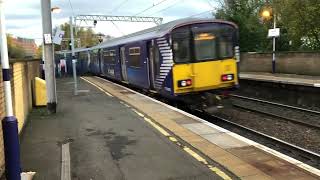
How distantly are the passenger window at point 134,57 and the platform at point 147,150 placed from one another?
5.73 m

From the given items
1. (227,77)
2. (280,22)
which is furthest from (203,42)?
(280,22)

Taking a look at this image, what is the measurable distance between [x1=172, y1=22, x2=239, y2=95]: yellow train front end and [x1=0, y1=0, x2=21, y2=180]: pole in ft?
30.2

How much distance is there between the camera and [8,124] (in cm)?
535

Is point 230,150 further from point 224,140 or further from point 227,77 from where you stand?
point 227,77

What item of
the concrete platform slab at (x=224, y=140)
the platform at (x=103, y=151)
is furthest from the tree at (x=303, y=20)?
the concrete platform slab at (x=224, y=140)

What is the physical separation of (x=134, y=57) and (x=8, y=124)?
48.9 feet

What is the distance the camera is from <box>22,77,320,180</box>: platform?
23.8ft

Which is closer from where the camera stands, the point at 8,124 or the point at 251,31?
the point at 8,124

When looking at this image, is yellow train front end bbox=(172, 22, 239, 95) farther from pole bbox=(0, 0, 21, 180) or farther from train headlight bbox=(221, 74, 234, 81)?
pole bbox=(0, 0, 21, 180)

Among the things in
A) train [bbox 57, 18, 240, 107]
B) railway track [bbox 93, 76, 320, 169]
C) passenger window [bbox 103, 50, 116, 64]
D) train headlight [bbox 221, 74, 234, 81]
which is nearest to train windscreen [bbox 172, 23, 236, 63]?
train [bbox 57, 18, 240, 107]

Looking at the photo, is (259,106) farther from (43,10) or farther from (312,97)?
(43,10)

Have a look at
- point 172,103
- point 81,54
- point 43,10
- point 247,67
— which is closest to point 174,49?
point 172,103

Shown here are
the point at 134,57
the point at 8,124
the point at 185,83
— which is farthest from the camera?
the point at 134,57

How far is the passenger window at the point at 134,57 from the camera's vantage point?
19078 mm
